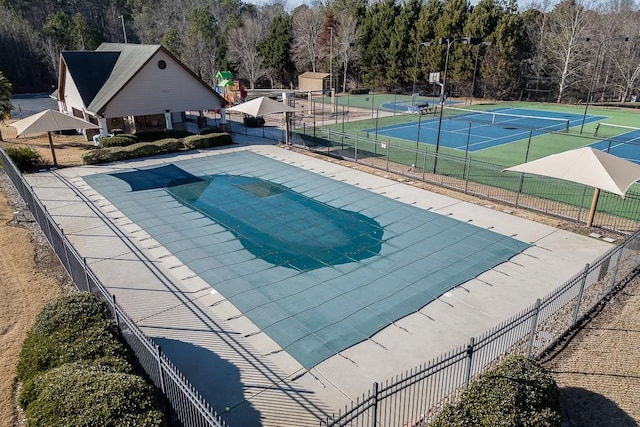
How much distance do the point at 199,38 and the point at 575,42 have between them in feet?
163

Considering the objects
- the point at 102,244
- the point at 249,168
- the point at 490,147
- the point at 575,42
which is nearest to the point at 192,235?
the point at 102,244

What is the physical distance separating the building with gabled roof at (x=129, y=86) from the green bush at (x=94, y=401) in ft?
80.9

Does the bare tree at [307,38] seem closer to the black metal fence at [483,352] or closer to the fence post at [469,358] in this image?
the black metal fence at [483,352]

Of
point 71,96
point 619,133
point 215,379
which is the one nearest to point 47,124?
point 71,96

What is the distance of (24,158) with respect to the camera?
2262cm

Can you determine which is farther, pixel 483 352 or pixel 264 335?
pixel 264 335

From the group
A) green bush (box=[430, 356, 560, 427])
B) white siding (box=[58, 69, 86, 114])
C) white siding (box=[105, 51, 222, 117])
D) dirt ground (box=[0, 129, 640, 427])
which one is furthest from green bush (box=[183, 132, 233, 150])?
green bush (box=[430, 356, 560, 427])

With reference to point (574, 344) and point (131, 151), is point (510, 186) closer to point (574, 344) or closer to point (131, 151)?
point (574, 344)

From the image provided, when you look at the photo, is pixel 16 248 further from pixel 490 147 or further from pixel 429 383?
pixel 490 147

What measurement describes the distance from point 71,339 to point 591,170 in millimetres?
14901

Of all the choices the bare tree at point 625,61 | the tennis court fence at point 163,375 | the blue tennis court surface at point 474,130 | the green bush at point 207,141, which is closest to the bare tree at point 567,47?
the bare tree at point 625,61

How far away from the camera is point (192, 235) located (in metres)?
15.2

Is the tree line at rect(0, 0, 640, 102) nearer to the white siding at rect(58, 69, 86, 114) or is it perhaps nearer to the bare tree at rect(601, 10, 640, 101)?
the bare tree at rect(601, 10, 640, 101)

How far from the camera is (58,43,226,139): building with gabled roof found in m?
28.0
